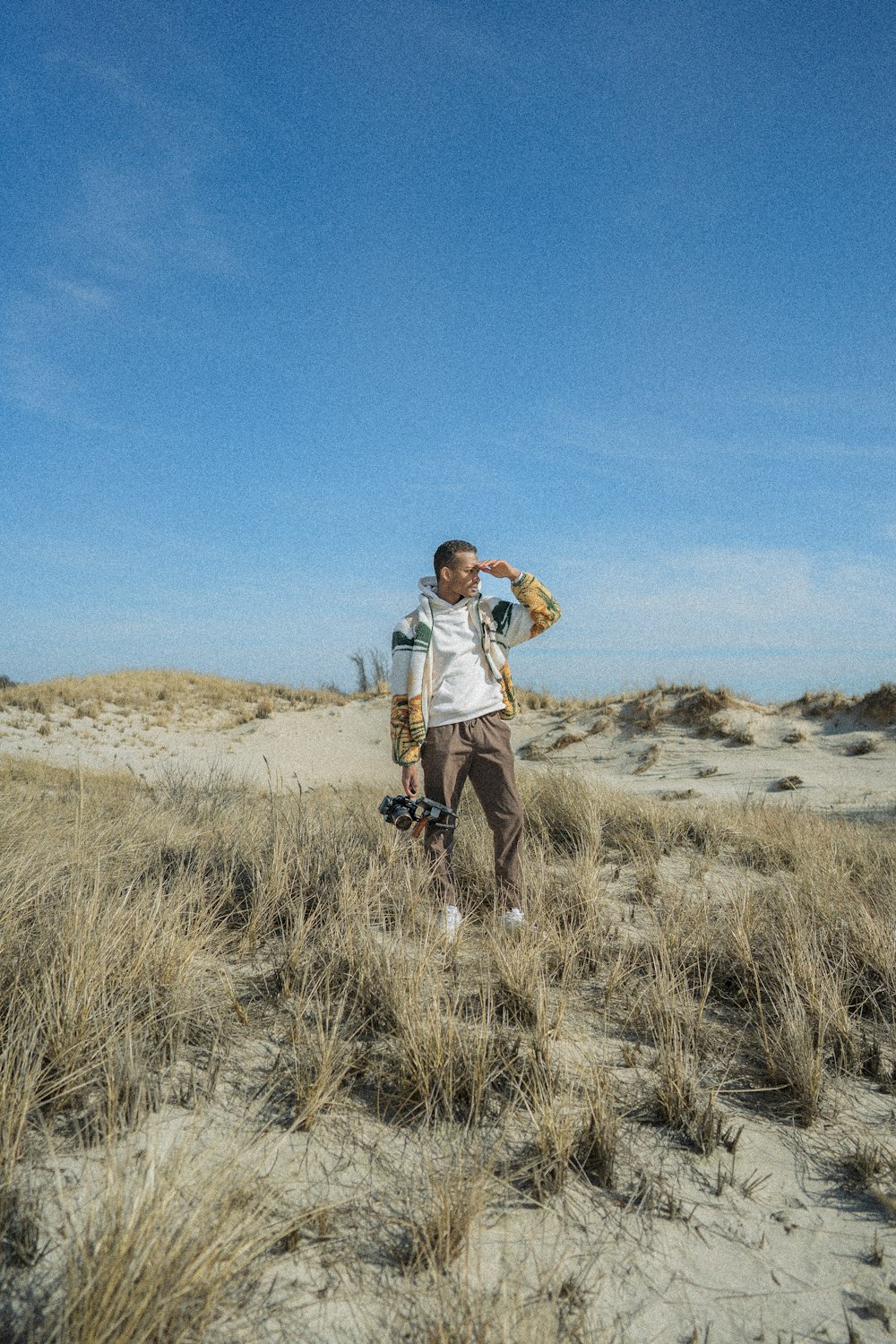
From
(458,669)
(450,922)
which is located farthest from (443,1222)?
(458,669)

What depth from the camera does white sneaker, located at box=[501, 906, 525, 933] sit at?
4176mm

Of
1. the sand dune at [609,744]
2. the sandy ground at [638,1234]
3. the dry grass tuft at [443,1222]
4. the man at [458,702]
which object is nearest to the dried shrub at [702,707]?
the sand dune at [609,744]

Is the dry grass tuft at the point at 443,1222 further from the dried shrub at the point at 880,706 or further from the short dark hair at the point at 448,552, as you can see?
the dried shrub at the point at 880,706

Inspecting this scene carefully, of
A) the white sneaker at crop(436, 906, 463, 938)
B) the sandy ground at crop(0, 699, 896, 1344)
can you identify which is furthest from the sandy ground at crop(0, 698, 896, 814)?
the sandy ground at crop(0, 699, 896, 1344)

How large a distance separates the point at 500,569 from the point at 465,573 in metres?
0.24

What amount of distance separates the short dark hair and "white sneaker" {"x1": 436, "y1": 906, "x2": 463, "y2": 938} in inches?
74.8

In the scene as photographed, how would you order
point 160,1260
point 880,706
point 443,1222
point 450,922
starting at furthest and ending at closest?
1. point 880,706
2. point 450,922
3. point 443,1222
4. point 160,1260

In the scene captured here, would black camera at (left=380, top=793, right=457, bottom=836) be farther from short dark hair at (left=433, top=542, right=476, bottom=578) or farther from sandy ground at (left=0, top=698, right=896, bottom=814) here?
sandy ground at (left=0, top=698, right=896, bottom=814)

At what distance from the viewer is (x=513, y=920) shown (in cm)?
424

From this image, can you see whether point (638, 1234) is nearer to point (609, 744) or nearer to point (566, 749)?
point (609, 744)

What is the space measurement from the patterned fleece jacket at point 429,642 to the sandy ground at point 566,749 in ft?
10.3

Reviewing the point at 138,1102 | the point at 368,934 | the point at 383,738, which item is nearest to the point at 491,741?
the point at 368,934

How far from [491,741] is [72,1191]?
2828mm

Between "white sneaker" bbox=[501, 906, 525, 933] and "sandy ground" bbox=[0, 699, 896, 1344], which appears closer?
"sandy ground" bbox=[0, 699, 896, 1344]
